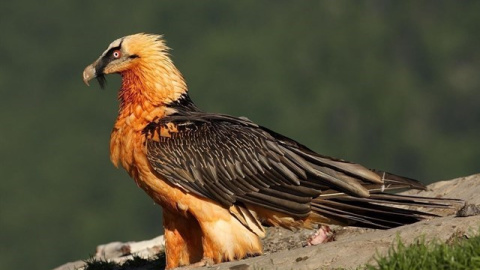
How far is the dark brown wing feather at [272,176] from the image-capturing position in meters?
14.7

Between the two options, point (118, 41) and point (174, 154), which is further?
point (118, 41)

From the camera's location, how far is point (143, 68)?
52.1 feet

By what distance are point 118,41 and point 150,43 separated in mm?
375

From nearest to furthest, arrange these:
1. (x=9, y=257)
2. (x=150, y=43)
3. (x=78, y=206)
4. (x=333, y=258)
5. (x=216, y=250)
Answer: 1. (x=333, y=258)
2. (x=216, y=250)
3. (x=150, y=43)
4. (x=9, y=257)
5. (x=78, y=206)

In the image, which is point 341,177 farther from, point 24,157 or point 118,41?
point 24,157

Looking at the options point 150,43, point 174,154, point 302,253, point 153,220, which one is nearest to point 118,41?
point 150,43

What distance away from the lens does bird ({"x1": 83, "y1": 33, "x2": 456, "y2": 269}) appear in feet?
48.1

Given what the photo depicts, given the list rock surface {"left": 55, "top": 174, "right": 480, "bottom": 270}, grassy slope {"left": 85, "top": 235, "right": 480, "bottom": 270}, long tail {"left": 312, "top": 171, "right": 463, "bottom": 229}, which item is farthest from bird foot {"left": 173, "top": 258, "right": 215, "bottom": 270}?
grassy slope {"left": 85, "top": 235, "right": 480, "bottom": 270}

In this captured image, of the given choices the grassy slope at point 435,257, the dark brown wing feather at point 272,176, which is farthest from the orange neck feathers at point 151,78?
the grassy slope at point 435,257

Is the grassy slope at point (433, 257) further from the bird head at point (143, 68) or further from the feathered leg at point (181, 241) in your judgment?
the bird head at point (143, 68)

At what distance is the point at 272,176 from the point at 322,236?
5.81ft

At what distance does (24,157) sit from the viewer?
185500 millimetres

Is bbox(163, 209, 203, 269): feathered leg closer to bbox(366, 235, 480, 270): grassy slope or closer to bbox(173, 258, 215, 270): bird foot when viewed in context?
bbox(173, 258, 215, 270): bird foot

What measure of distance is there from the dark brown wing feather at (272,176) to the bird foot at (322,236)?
139 centimetres
